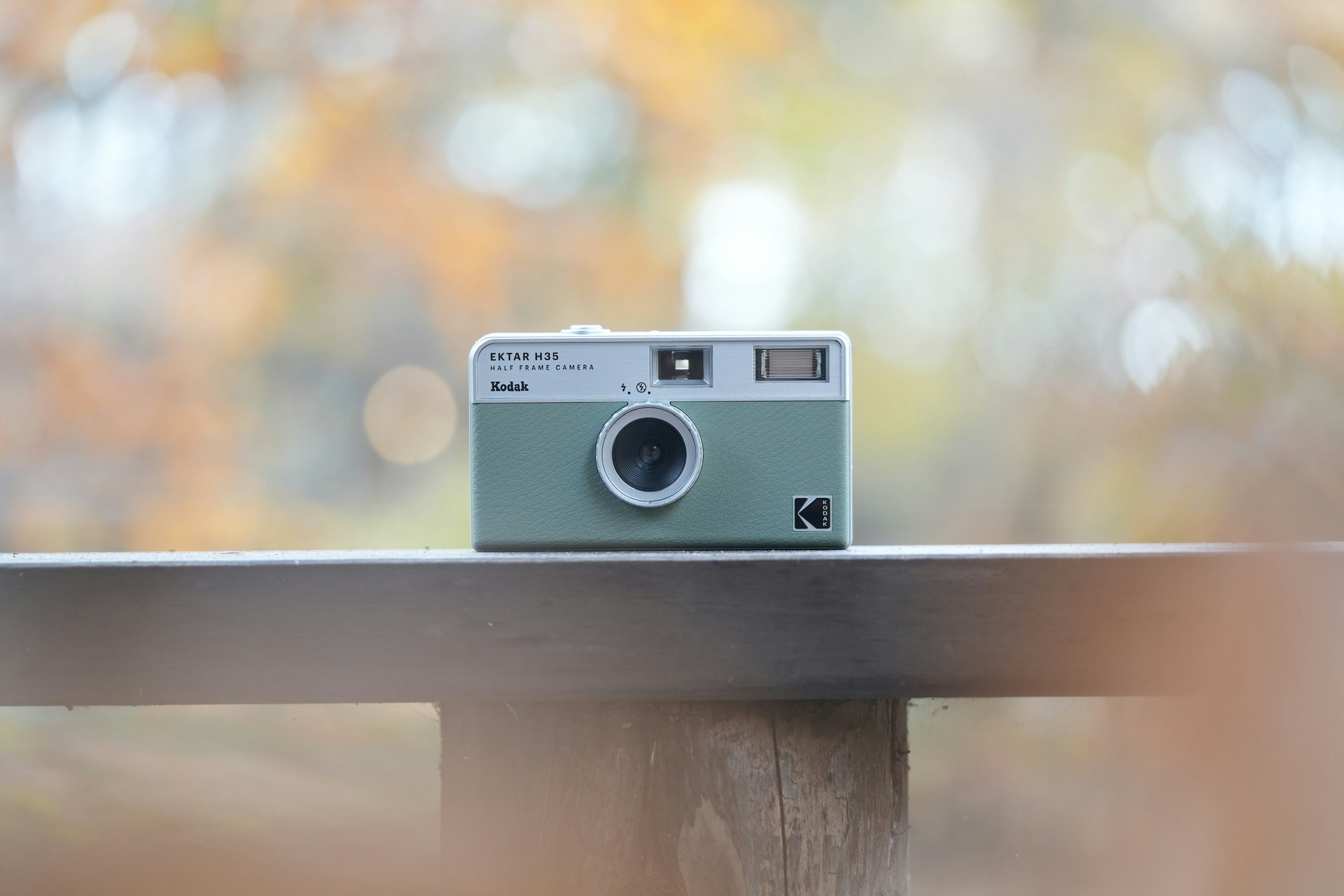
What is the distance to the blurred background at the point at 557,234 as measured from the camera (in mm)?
2262

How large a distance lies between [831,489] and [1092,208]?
→ 1967mm

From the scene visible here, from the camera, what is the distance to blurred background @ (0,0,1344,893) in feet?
7.42

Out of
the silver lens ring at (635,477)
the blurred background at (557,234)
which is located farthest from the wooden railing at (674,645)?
the blurred background at (557,234)

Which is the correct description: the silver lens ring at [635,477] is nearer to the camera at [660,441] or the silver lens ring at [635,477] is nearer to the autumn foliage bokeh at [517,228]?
the camera at [660,441]

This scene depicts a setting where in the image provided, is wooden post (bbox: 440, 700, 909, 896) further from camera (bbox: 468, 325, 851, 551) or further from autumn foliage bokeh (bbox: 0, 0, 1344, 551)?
autumn foliage bokeh (bbox: 0, 0, 1344, 551)

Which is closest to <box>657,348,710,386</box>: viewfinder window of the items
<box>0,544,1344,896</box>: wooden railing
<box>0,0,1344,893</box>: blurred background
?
<box>0,544,1344,896</box>: wooden railing

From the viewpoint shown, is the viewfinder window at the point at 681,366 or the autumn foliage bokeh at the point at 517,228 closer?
the viewfinder window at the point at 681,366

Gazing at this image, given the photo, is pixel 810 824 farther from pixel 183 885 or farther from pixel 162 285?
pixel 162 285

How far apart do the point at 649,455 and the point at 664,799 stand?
0.26 meters

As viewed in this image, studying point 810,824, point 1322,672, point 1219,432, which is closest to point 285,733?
point 810,824

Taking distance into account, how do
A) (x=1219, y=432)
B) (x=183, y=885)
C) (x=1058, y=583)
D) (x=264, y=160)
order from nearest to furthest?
(x=1058, y=583), (x=183, y=885), (x=1219, y=432), (x=264, y=160)

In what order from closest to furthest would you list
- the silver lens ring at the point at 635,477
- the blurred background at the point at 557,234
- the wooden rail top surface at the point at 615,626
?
1. the wooden rail top surface at the point at 615,626
2. the silver lens ring at the point at 635,477
3. the blurred background at the point at 557,234

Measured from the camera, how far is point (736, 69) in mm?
2518

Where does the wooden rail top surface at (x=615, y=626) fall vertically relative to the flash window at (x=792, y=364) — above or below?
below
